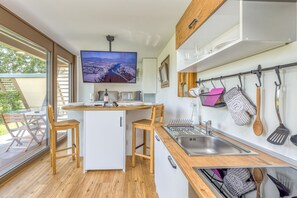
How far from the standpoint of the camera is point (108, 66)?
13.0 ft

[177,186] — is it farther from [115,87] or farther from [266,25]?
[115,87]

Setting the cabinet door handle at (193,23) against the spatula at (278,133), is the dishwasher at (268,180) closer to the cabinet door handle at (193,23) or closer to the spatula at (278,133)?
the spatula at (278,133)

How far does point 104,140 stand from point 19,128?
1.44m

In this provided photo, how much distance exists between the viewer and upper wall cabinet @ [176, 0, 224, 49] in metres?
1.26

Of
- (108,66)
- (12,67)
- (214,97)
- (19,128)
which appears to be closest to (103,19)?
(108,66)

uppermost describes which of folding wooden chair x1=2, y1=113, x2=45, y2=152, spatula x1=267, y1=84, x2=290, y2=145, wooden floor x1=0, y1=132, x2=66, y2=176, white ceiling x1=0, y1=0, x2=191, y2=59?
white ceiling x1=0, y1=0, x2=191, y2=59

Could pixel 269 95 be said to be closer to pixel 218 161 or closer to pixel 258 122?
pixel 258 122

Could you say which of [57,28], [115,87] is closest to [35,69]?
[57,28]

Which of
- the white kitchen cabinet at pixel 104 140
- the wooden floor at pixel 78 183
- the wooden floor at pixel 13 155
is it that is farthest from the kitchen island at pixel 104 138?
the wooden floor at pixel 13 155

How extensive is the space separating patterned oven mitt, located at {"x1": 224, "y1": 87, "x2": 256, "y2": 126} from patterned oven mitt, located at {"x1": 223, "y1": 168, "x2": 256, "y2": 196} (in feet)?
1.50

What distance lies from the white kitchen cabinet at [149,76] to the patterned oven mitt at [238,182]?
4.78 m

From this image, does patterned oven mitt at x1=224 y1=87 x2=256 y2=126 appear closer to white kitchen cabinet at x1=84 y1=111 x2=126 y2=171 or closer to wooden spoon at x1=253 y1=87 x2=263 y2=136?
wooden spoon at x1=253 y1=87 x2=263 y2=136

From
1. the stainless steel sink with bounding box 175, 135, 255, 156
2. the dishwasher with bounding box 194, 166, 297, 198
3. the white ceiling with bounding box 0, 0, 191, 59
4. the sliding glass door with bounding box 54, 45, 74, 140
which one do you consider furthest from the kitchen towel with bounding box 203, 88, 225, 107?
the sliding glass door with bounding box 54, 45, 74, 140

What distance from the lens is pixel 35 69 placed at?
3549 mm
